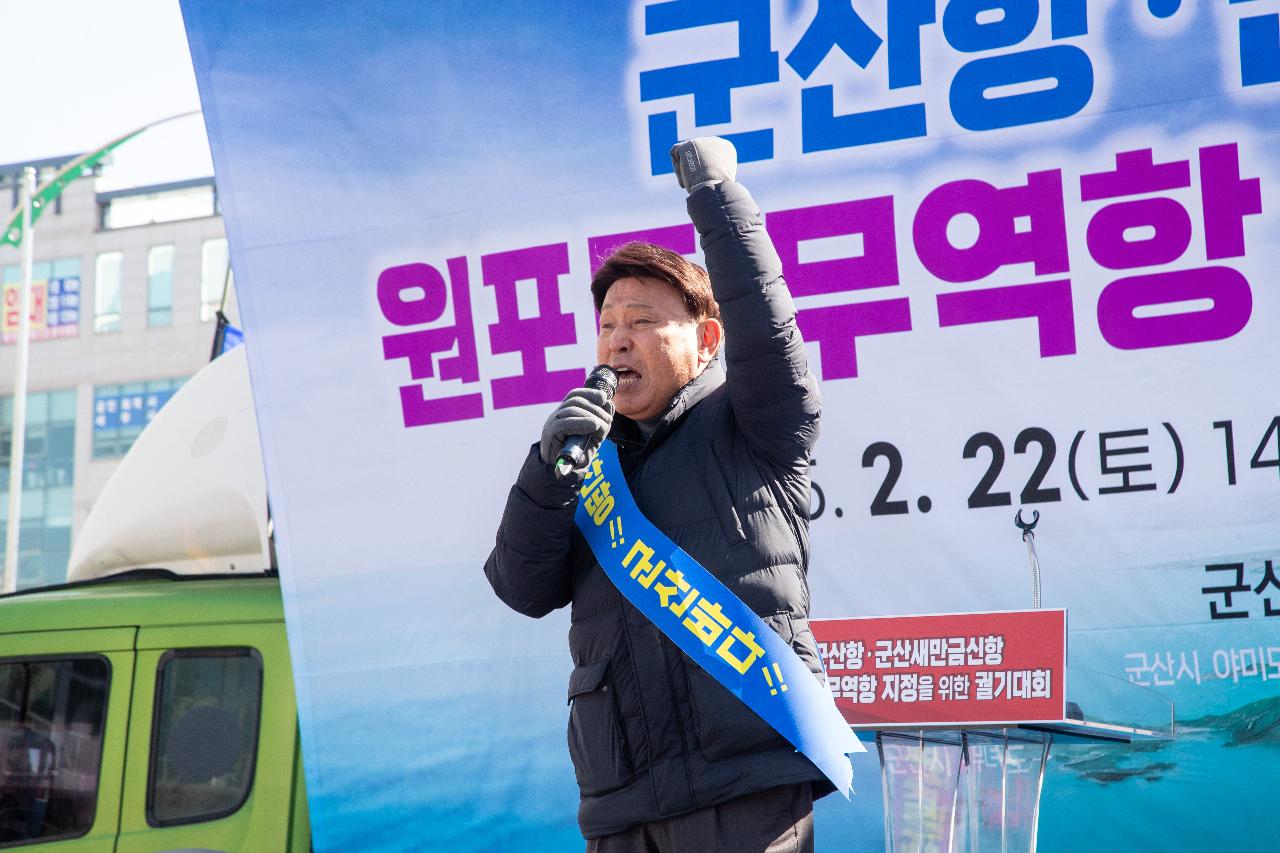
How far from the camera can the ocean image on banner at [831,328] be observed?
3203 millimetres

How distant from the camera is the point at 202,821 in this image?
3684 mm

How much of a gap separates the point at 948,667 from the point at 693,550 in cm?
103

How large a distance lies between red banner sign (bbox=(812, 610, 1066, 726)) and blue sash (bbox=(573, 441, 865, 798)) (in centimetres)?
77

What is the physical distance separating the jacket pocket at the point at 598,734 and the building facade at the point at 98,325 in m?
28.7

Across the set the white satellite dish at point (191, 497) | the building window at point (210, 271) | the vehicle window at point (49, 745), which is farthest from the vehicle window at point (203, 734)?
the building window at point (210, 271)

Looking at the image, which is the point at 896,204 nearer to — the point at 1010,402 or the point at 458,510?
the point at 1010,402

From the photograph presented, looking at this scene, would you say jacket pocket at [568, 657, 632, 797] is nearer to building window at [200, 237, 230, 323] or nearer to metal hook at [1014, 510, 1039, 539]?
metal hook at [1014, 510, 1039, 539]

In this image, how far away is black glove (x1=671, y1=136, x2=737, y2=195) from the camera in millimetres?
2217

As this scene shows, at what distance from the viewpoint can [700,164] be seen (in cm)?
222

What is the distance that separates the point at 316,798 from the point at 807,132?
2.08 m

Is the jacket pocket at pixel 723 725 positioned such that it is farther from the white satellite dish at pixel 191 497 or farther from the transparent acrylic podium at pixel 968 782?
the white satellite dish at pixel 191 497

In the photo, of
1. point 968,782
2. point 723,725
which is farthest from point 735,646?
point 968,782

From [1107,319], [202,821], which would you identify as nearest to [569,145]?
[1107,319]

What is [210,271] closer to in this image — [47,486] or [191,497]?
[47,486]
